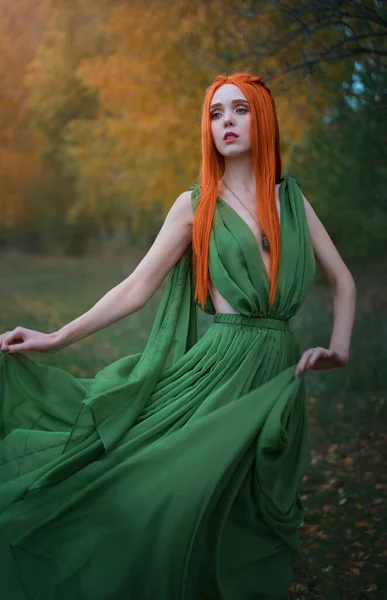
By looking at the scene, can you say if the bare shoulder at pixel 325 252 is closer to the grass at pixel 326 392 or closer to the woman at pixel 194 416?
the woman at pixel 194 416

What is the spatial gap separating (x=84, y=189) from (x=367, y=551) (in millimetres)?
3968

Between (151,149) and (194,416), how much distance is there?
421cm

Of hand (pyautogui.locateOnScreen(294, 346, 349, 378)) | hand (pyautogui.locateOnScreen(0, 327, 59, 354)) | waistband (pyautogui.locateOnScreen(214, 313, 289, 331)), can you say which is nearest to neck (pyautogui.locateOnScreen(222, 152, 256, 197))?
waistband (pyautogui.locateOnScreen(214, 313, 289, 331))

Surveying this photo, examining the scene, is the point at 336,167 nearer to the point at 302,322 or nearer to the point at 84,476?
the point at 302,322

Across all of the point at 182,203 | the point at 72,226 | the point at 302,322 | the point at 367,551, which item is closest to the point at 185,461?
the point at 182,203

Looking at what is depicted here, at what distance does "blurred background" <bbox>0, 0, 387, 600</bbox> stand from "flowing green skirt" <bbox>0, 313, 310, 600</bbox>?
2.21 m

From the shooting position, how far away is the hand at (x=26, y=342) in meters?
2.12

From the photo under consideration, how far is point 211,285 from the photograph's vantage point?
2.20 meters

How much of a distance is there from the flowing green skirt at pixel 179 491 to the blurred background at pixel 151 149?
2.21m

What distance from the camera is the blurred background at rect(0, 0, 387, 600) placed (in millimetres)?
4891

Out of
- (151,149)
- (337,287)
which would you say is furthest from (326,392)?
(337,287)

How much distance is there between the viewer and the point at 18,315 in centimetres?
575

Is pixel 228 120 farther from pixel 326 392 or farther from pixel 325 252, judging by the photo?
pixel 326 392

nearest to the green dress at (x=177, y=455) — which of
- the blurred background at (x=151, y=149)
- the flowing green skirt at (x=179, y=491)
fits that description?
the flowing green skirt at (x=179, y=491)
